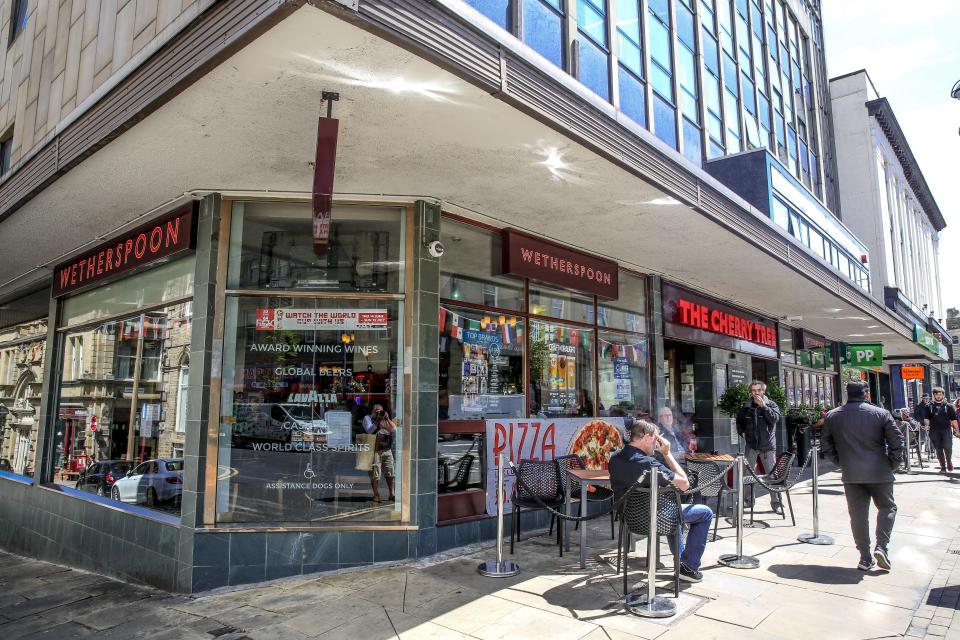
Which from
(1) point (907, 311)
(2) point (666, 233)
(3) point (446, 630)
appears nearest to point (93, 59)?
(3) point (446, 630)

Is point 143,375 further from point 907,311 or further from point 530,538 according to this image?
point 907,311

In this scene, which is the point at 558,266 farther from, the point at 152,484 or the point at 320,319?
the point at 152,484

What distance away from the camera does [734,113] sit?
12.5m

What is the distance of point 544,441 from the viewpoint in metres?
8.16

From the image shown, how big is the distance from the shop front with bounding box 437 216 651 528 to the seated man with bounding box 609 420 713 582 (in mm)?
2294

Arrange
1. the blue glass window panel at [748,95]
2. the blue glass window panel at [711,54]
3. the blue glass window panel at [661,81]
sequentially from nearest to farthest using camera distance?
1. the blue glass window panel at [661,81]
2. the blue glass window panel at [711,54]
3. the blue glass window panel at [748,95]

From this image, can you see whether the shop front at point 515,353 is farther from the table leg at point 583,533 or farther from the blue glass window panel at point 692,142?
the blue glass window panel at point 692,142

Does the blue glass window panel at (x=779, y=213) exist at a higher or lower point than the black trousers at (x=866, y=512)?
higher

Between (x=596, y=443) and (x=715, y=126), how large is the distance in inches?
249

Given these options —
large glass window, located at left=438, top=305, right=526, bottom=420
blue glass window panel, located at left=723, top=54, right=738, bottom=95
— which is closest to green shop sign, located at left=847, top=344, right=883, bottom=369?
blue glass window panel, located at left=723, top=54, right=738, bottom=95

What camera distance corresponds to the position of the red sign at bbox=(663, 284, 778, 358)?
11.6 meters

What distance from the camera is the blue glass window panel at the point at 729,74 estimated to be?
1212cm

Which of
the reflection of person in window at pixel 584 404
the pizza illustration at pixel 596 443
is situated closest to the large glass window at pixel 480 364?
the pizza illustration at pixel 596 443

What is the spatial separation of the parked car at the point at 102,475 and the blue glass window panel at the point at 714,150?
10.1m
